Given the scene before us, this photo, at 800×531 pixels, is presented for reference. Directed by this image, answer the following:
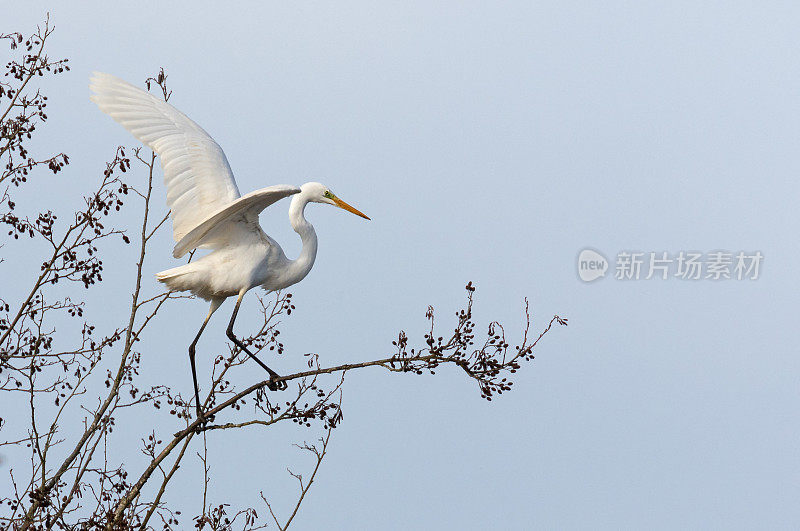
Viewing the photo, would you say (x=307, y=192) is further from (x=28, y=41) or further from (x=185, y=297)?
(x=28, y=41)

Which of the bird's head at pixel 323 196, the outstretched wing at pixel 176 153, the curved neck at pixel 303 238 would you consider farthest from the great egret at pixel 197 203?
the bird's head at pixel 323 196

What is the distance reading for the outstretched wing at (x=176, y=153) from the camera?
7488 mm

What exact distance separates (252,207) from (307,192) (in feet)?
3.73

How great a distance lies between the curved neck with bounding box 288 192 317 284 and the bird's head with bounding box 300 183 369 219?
2.5 inches

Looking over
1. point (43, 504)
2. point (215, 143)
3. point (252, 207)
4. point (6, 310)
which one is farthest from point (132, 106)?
point (43, 504)

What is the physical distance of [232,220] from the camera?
7.47 meters

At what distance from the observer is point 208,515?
650cm

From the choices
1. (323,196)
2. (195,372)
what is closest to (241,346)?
(195,372)

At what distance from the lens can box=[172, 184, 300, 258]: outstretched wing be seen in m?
6.73

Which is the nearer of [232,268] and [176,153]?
[176,153]

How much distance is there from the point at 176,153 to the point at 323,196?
1.39 meters

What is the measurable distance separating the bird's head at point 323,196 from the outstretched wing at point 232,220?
865 millimetres

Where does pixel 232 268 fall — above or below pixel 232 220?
below

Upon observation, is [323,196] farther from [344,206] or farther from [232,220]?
[232,220]
